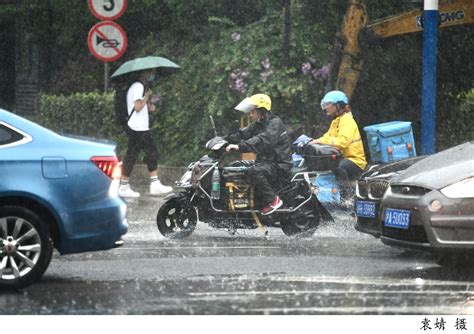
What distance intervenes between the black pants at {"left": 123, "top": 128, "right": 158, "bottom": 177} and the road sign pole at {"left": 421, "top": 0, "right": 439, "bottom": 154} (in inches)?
152

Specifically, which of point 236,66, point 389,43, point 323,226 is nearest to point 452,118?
point 389,43

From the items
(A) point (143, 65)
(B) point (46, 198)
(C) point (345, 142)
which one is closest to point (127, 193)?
(A) point (143, 65)

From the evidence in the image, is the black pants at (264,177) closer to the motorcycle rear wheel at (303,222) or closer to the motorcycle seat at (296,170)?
the motorcycle seat at (296,170)

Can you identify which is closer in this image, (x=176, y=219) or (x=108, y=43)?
(x=176, y=219)

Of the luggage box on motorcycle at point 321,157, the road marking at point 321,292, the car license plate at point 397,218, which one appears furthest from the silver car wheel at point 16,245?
the luggage box on motorcycle at point 321,157

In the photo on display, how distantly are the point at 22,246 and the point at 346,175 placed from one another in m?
5.89

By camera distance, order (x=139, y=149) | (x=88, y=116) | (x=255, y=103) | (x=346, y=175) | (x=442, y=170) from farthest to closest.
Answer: (x=88, y=116) → (x=139, y=149) → (x=346, y=175) → (x=255, y=103) → (x=442, y=170)

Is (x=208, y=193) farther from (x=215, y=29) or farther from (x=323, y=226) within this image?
(x=215, y=29)

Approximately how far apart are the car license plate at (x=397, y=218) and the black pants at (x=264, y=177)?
9.16 feet

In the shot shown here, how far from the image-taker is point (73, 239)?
998 centimetres

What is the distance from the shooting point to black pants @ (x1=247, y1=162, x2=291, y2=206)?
1386cm

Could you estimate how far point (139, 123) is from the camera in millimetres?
18719

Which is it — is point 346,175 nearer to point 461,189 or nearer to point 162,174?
point 461,189

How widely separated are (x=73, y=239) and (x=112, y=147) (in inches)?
33.6
